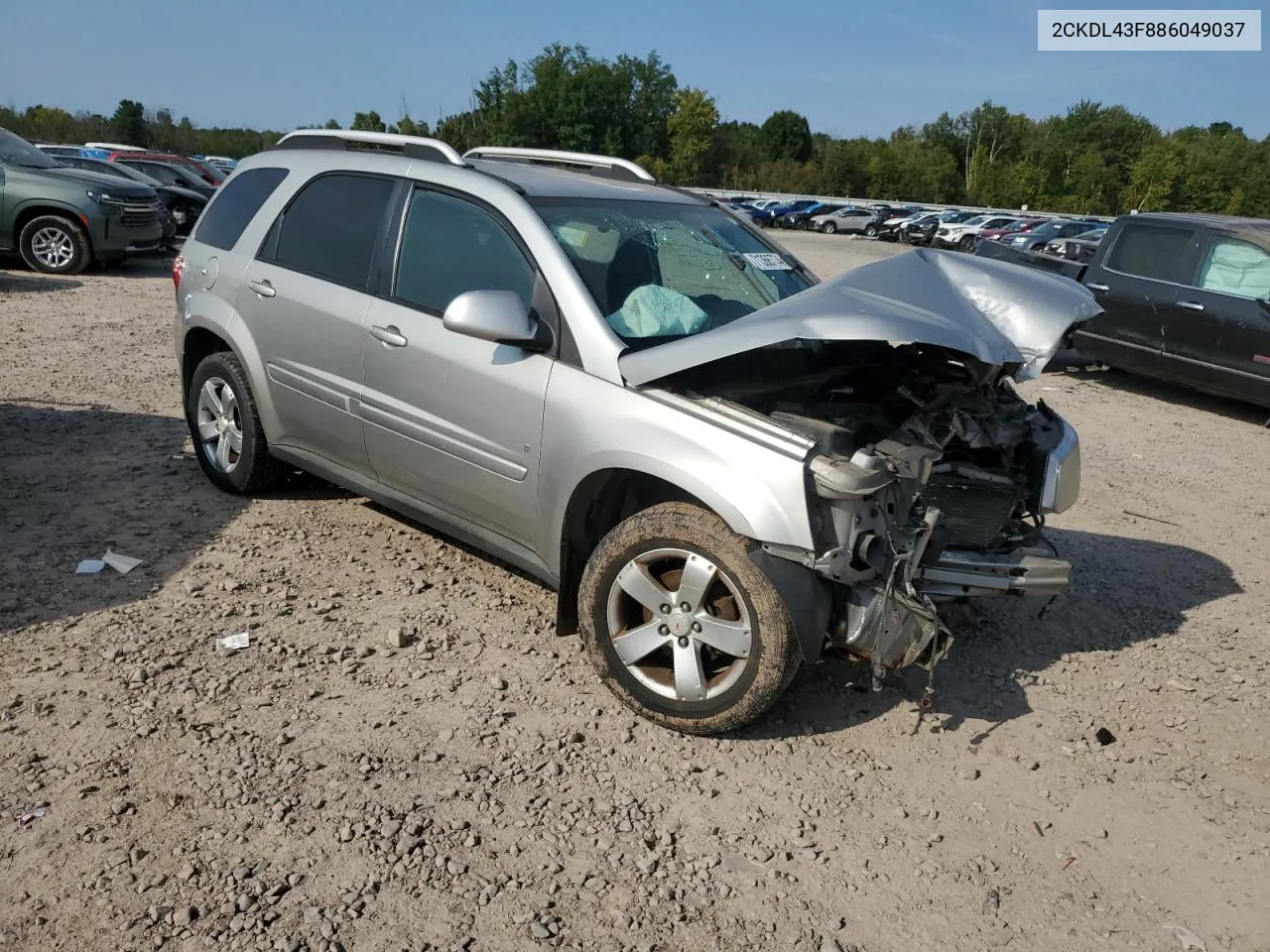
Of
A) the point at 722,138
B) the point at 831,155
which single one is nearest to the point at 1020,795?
the point at 831,155

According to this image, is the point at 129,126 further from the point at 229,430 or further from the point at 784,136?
the point at 229,430

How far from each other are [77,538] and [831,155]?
7937 cm

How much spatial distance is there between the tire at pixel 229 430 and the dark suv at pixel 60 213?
10.1 m

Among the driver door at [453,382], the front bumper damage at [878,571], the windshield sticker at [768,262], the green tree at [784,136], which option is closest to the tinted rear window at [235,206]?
the driver door at [453,382]

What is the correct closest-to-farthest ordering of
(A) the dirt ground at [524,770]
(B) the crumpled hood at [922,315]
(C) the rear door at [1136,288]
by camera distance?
(A) the dirt ground at [524,770]
(B) the crumpled hood at [922,315]
(C) the rear door at [1136,288]

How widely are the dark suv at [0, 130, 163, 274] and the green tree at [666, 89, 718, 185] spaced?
6231 cm

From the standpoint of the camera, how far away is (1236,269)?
9250mm

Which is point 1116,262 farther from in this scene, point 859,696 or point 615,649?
point 615,649

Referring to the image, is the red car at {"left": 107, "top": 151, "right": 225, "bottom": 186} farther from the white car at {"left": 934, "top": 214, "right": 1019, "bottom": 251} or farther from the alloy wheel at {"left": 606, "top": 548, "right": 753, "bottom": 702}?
the white car at {"left": 934, "top": 214, "right": 1019, "bottom": 251}

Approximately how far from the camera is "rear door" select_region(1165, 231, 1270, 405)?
348 inches

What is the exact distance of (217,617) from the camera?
423cm

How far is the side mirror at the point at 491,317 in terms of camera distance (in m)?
3.61

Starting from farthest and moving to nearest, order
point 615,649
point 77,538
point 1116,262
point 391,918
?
1. point 1116,262
2. point 77,538
3. point 615,649
4. point 391,918

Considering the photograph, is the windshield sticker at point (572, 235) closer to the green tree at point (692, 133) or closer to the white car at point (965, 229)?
the white car at point (965, 229)
